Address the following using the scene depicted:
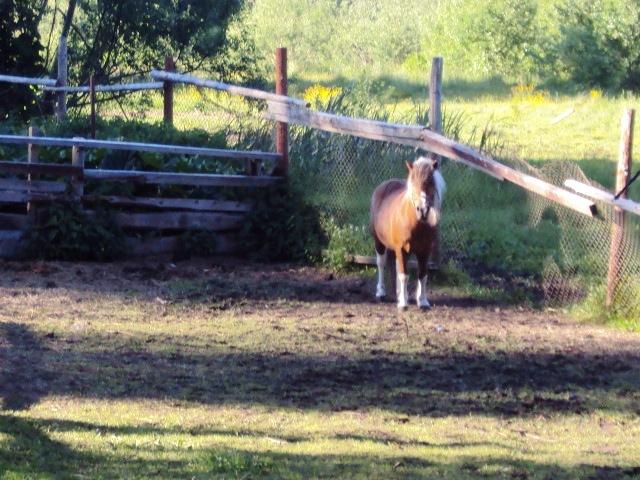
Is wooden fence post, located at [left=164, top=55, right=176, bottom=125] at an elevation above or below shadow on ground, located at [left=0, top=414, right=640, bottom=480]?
above

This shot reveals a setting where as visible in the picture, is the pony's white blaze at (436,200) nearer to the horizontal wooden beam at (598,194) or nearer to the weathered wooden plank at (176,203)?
the horizontal wooden beam at (598,194)

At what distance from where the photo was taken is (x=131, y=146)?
12711mm

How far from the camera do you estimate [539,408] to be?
7289 mm

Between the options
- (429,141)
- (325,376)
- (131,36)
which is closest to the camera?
(325,376)

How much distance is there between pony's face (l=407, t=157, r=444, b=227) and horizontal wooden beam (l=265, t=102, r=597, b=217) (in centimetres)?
49

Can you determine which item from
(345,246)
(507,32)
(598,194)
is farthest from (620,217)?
(507,32)

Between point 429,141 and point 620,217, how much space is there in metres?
1.98

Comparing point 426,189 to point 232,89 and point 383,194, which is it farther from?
point 232,89

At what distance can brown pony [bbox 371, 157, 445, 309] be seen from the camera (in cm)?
984

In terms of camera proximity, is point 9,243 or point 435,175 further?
point 9,243

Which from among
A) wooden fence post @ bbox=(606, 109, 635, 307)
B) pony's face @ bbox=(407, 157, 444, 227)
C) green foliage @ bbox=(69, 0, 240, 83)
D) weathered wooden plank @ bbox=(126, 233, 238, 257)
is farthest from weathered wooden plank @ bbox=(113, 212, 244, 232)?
green foliage @ bbox=(69, 0, 240, 83)

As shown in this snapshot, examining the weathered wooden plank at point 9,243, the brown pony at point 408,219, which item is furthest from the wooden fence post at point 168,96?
the brown pony at point 408,219

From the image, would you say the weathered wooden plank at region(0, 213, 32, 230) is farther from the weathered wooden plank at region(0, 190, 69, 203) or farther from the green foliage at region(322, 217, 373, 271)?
the green foliage at region(322, 217, 373, 271)

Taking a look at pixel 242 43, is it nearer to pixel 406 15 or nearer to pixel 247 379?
pixel 247 379
